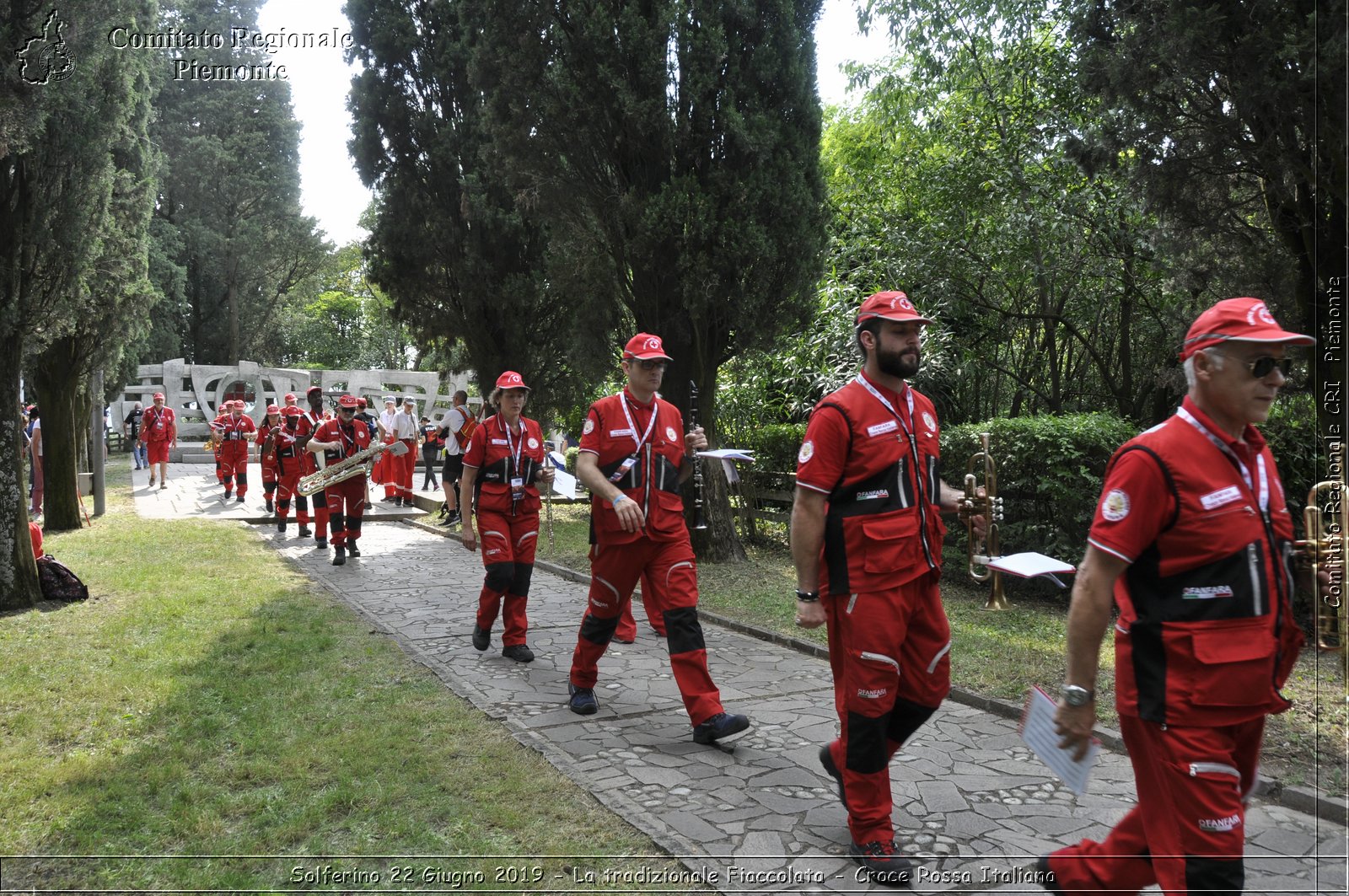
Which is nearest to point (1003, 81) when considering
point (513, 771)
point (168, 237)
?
point (513, 771)

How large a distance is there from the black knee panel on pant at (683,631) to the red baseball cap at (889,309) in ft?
6.82

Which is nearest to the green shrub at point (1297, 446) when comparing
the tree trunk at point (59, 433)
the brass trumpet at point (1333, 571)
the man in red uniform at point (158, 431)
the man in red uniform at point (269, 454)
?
the brass trumpet at point (1333, 571)

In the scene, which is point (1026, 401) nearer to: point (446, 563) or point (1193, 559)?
point (446, 563)

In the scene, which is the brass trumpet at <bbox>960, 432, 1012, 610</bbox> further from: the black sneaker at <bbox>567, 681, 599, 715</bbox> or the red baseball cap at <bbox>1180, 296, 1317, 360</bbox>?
the black sneaker at <bbox>567, 681, 599, 715</bbox>

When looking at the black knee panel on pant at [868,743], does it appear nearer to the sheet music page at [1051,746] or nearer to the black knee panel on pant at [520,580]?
the sheet music page at [1051,746]

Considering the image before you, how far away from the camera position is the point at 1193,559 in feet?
9.16

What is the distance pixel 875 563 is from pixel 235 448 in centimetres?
1870

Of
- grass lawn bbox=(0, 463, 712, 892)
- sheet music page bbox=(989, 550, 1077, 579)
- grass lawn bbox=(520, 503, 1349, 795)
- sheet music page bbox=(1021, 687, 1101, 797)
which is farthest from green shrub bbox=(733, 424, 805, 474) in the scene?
sheet music page bbox=(1021, 687, 1101, 797)

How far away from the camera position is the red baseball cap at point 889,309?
4008mm

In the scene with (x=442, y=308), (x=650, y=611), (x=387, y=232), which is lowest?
(x=650, y=611)

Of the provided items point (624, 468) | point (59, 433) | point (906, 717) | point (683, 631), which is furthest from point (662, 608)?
point (59, 433)

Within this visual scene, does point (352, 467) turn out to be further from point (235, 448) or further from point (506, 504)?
point (235, 448)

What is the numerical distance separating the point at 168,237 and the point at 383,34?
24253mm

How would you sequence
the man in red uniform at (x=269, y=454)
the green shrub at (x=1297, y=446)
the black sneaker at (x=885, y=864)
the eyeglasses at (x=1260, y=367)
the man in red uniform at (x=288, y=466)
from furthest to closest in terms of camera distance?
the man in red uniform at (x=269, y=454), the man in red uniform at (x=288, y=466), the green shrub at (x=1297, y=446), the black sneaker at (x=885, y=864), the eyeglasses at (x=1260, y=367)
